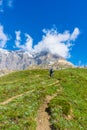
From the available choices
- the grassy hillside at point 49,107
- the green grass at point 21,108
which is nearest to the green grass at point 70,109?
the grassy hillside at point 49,107

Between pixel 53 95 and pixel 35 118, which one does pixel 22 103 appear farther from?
pixel 53 95

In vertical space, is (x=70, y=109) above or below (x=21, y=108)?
below

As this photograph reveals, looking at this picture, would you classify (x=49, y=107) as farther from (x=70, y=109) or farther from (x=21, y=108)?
(x=21, y=108)

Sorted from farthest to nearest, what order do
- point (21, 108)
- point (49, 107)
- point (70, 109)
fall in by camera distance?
point (70, 109)
point (49, 107)
point (21, 108)

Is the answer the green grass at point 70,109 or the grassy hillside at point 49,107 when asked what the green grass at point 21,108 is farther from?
the green grass at point 70,109

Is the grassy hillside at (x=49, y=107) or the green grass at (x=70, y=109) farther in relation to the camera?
the green grass at (x=70, y=109)

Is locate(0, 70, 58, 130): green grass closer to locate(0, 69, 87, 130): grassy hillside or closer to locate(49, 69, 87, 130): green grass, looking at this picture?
locate(0, 69, 87, 130): grassy hillside

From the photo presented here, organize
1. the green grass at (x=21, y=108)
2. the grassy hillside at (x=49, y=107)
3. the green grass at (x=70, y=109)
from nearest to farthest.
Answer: the green grass at (x=21, y=108), the grassy hillside at (x=49, y=107), the green grass at (x=70, y=109)

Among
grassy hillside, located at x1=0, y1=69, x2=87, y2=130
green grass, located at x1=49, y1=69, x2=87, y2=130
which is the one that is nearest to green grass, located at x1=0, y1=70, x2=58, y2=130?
grassy hillside, located at x1=0, y1=69, x2=87, y2=130

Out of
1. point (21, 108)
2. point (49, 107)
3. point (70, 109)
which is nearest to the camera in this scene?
point (21, 108)

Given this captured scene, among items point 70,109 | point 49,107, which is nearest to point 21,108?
point 49,107

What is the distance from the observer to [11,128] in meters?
29.5

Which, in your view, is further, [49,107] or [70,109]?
[70,109]

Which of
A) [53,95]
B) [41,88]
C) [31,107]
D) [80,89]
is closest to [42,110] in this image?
[31,107]
